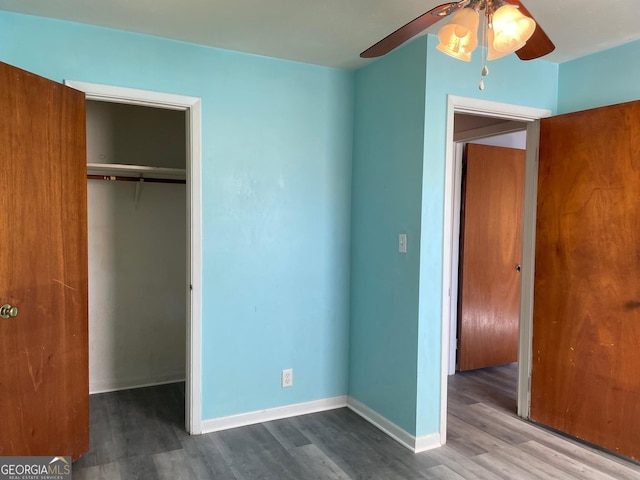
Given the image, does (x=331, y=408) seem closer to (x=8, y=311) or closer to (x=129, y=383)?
(x=129, y=383)

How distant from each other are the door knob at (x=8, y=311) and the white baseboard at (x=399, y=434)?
2.11 metres

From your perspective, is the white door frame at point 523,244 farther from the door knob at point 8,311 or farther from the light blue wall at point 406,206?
the door knob at point 8,311

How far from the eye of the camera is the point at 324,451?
264 cm

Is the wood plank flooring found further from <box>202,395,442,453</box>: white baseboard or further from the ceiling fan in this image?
the ceiling fan

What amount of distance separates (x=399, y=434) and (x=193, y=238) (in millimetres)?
1701

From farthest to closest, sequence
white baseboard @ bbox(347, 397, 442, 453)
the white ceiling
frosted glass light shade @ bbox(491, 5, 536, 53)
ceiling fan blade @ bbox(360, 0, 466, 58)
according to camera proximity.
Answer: white baseboard @ bbox(347, 397, 442, 453)
the white ceiling
ceiling fan blade @ bbox(360, 0, 466, 58)
frosted glass light shade @ bbox(491, 5, 536, 53)

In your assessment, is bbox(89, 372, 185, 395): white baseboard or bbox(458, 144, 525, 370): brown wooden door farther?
bbox(458, 144, 525, 370): brown wooden door

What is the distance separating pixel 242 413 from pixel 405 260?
1434mm

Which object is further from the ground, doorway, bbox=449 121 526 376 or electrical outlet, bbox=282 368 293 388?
doorway, bbox=449 121 526 376

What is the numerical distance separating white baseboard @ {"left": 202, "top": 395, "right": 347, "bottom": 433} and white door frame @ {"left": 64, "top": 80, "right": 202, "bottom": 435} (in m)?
0.10

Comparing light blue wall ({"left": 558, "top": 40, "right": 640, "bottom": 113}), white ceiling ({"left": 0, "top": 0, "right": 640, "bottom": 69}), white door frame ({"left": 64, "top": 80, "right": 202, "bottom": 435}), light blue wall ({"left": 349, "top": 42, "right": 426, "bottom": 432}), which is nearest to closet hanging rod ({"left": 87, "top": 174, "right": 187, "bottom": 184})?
white door frame ({"left": 64, "top": 80, "right": 202, "bottom": 435})

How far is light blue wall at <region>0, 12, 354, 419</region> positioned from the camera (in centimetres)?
270

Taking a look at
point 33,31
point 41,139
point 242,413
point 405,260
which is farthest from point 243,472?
point 33,31

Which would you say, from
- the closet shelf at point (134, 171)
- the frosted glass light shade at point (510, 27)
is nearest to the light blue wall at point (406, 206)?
the frosted glass light shade at point (510, 27)
